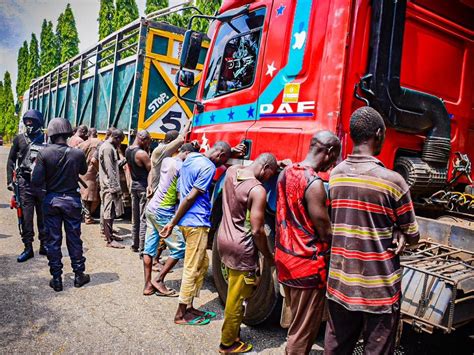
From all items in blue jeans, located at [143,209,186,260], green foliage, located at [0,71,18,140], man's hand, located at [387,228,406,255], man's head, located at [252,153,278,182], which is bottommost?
blue jeans, located at [143,209,186,260]

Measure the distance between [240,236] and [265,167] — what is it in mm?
509

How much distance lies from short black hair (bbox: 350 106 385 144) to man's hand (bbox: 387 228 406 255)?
0.48 m

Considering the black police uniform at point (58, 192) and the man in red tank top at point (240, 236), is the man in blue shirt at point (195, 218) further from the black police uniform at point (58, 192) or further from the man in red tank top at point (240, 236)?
the black police uniform at point (58, 192)

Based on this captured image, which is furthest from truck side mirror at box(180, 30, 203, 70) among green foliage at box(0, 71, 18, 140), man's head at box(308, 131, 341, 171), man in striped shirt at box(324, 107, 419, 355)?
green foliage at box(0, 71, 18, 140)

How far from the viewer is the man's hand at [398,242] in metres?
1.81

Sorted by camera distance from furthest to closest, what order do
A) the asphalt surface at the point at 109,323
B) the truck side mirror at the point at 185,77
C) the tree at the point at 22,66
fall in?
the tree at the point at 22,66 → the truck side mirror at the point at 185,77 → the asphalt surface at the point at 109,323

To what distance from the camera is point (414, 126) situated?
8.86ft

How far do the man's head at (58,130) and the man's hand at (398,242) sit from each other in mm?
3277

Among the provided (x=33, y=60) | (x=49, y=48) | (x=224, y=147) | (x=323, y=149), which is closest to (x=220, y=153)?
(x=224, y=147)

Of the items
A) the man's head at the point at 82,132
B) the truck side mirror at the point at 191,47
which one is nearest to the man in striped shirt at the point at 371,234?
the truck side mirror at the point at 191,47

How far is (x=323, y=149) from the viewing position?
224 cm

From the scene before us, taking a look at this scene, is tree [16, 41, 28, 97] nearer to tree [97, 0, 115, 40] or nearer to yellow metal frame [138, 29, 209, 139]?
tree [97, 0, 115, 40]

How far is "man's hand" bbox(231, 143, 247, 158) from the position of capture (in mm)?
3250

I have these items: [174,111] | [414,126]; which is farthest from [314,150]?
[174,111]
